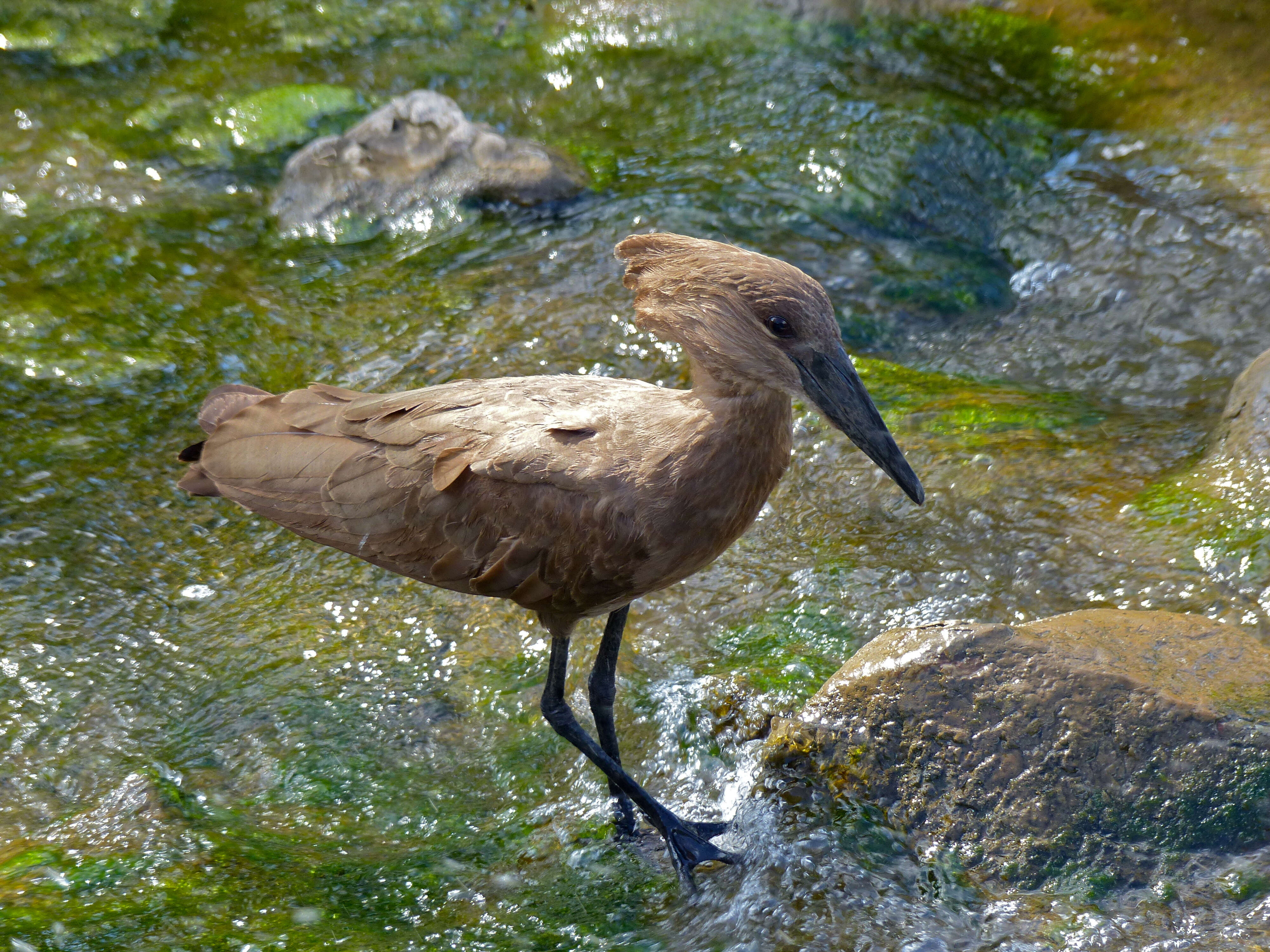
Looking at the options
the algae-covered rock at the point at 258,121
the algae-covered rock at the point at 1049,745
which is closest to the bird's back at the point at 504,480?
the algae-covered rock at the point at 1049,745

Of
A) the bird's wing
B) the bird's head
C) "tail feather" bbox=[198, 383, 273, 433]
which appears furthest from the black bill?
"tail feather" bbox=[198, 383, 273, 433]

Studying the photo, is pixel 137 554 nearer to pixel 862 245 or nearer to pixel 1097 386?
pixel 862 245

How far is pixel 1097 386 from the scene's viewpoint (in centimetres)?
582

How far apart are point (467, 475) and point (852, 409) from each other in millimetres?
1276

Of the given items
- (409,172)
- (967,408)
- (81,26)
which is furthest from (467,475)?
(81,26)

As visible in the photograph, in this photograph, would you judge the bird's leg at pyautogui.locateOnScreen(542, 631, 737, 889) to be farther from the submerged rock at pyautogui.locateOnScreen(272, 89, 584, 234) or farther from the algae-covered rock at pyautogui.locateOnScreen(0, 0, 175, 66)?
the algae-covered rock at pyautogui.locateOnScreen(0, 0, 175, 66)

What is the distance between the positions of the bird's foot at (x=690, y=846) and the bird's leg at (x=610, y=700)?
21cm

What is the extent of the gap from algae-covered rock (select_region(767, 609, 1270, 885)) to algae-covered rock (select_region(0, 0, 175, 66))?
748 centimetres

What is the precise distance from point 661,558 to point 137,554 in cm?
270

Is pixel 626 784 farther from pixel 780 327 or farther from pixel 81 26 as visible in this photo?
pixel 81 26

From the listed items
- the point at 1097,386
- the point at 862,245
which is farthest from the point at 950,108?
the point at 1097,386

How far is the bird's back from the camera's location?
3459 millimetres

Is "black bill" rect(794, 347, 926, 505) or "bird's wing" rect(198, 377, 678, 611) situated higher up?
"black bill" rect(794, 347, 926, 505)

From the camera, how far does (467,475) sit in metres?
3.72
